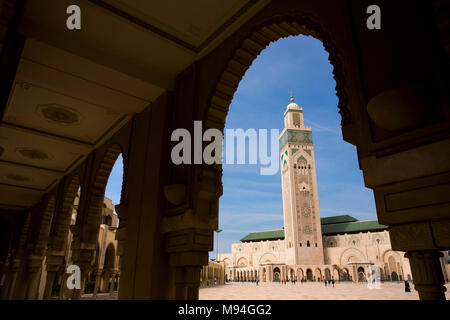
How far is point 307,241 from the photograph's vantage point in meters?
42.1

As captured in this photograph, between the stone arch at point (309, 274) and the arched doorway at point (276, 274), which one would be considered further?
the arched doorway at point (276, 274)

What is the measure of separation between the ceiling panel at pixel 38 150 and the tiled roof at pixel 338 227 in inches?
1645

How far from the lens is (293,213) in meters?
43.1

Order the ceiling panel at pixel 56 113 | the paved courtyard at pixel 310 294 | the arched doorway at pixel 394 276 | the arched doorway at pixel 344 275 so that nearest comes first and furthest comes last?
the ceiling panel at pixel 56 113
the paved courtyard at pixel 310 294
the arched doorway at pixel 394 276
the arched doorway at pixel 344 275

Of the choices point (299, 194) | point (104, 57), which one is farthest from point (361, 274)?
point (104, 57)

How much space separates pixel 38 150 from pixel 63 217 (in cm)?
233

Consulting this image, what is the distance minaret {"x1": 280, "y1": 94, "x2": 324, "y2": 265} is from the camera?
137 ft

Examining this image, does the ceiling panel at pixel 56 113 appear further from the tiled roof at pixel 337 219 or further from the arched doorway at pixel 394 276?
the tiled roof at pixel 337 219

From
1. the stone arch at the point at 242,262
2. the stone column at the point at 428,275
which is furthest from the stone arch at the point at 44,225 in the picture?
the stone arch at the point at 242,262

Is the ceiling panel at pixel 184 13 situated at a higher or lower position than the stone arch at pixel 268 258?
higher

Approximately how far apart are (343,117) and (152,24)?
3046mm

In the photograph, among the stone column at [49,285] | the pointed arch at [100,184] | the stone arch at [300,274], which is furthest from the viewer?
the stone arch at [300,274]

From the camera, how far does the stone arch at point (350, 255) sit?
39812mm
